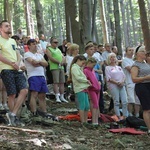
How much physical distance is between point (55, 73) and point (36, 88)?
9.14 ft

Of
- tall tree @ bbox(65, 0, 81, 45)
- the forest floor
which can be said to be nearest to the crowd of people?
the forest floor

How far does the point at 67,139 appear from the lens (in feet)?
19.5

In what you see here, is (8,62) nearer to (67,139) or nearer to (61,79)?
(67,139)

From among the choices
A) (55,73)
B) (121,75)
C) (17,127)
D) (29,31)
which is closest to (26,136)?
(17,127)

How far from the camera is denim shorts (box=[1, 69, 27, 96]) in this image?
262 inches

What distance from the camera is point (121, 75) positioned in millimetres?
9219

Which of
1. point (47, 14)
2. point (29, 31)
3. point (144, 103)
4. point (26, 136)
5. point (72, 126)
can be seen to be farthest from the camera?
point (47, 14)

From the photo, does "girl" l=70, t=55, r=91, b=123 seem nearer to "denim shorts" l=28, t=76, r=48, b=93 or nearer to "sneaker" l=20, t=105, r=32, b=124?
"denim shorts" l=28, t=76, r=48, b=93

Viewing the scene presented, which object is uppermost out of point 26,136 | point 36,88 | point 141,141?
point 36,88

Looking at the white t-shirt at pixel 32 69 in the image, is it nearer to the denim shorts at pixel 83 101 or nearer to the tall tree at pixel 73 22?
the denim shorts at pixel 83 101

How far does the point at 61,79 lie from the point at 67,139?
5010mm

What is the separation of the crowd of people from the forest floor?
477mm

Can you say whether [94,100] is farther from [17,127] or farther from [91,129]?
[17,127]

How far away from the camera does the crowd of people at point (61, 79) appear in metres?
6.77
